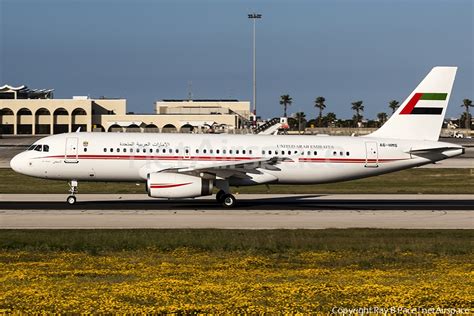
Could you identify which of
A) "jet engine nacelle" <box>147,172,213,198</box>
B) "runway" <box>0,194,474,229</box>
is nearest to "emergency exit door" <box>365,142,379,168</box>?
"runway" <box>0,194,474,229</box>

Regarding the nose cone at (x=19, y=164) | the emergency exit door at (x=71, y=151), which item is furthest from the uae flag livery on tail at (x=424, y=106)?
the nose cone at (x=19, y=164)

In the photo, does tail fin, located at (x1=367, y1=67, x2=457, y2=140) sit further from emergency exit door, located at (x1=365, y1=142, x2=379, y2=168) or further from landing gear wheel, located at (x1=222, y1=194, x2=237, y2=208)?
landing gear wheel, located at (x1=222, y1=194, x2=237, y2=208)

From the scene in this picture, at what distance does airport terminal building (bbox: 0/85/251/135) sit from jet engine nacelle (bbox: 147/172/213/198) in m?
93.5

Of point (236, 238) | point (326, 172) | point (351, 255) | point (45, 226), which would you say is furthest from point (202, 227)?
A: point (326, 172)

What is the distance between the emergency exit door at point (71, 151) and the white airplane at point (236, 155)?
0.17 feet

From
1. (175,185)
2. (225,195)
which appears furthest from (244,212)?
(175,185)

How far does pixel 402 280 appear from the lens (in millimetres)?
19234

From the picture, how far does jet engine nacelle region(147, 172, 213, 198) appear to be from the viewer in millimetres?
38094

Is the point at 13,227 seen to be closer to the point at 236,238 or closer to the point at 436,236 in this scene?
the point at 236,238

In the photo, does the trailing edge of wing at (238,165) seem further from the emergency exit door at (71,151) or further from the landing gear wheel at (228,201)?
the emergency exit door at (71,151)

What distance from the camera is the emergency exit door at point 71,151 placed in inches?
1592

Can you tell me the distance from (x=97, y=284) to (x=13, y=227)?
14701 millimetres

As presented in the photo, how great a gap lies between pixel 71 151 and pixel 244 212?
9700 mm

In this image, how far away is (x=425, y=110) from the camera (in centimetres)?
4372
